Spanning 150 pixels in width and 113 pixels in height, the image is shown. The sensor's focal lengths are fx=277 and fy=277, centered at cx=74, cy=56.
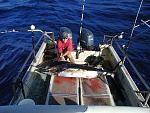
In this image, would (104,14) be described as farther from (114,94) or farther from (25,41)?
(114,94)

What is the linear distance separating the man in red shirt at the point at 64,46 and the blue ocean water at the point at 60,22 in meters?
2.84

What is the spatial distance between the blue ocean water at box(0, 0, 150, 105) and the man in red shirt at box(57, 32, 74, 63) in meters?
2.84

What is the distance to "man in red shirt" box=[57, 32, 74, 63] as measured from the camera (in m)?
10.3

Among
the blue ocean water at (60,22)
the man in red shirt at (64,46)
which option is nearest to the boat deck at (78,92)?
the man in red shirt at (64,46)

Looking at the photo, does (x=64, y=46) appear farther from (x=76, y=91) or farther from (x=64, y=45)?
(x=76, y=91)

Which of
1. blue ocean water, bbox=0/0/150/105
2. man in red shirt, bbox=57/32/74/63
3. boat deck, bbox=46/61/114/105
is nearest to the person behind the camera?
boat deck, bbox=46/61/114/105

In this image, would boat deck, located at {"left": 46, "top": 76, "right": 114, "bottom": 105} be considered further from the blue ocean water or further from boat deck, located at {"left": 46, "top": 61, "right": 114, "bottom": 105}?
the blue ocean water

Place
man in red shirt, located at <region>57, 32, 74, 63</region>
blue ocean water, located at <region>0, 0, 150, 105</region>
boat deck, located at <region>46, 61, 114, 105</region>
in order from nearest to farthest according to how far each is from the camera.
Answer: boat deck, located at <region>46, 61, 114, 105</region> → man in red shirt, located at <region>57, 32, 74, 63</region> → blue ocean water, located at <region>0, 0, 150, 105</region>

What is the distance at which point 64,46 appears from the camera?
10.5 m

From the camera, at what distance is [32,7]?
23.7 metres

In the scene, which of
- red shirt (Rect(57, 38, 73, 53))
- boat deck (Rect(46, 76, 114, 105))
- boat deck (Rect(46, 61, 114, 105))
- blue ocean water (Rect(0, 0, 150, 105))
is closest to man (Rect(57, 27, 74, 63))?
red shirt (Rect(57, 38, 73, 53))

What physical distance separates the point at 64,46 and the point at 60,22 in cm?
1021

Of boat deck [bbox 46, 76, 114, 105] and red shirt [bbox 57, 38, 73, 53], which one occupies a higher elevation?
red shirt [bbox 57, 38, 73, 53]

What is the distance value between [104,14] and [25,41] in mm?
7460
